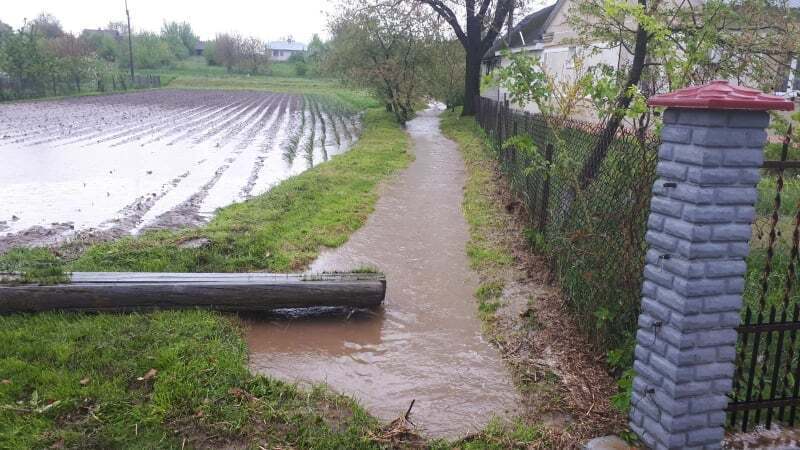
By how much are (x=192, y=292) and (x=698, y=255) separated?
4.26m

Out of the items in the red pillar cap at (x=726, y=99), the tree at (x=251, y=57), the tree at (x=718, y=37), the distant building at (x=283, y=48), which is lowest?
the red pillar cap at (x=726, y=99)

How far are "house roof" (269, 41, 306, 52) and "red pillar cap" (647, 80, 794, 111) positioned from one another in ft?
435

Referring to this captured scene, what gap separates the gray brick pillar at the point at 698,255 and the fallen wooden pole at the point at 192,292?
115 inches

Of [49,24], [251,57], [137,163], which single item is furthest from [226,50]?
[137,163]

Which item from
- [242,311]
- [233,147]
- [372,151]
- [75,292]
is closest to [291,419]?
[242,311]

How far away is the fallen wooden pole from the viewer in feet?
18.1

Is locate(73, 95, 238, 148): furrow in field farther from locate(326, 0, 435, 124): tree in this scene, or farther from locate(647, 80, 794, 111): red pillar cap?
locate(647, 80, 794, 111): red pillar cap

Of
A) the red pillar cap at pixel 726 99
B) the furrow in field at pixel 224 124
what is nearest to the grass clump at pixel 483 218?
the red pillar cap at pixel 726 99

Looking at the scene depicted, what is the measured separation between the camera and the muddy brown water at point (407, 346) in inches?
181

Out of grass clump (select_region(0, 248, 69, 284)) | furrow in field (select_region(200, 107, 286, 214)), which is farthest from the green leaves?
furrow in field (select_region(200, 107, 286, 214))

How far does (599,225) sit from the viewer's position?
5398 millimetres

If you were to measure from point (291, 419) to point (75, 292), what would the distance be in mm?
2661

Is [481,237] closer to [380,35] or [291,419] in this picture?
[291,419]

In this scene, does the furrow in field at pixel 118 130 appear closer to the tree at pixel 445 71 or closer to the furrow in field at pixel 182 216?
the furrow in field at pixel 182 216
